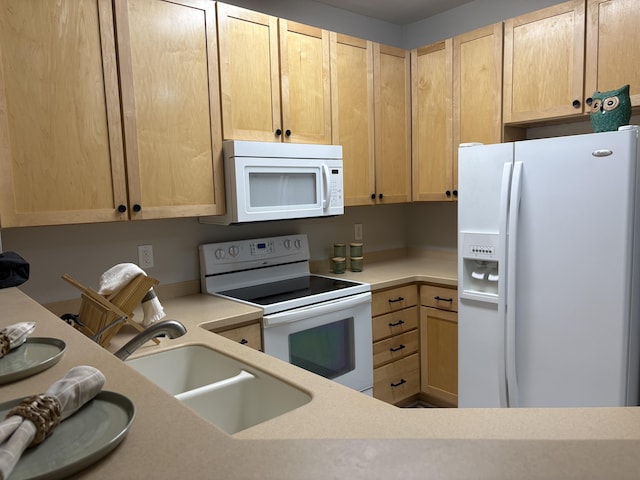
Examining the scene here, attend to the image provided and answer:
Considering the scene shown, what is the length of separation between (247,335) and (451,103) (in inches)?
75.8

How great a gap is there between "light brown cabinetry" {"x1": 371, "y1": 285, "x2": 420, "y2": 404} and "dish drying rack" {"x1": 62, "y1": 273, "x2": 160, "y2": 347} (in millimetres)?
1397

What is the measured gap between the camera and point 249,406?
1314 mm

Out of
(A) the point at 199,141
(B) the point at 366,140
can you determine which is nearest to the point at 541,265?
(B) the point at 366,140

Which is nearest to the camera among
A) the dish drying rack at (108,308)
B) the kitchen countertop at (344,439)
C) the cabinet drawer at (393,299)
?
the kitchen countertop at (344,439)

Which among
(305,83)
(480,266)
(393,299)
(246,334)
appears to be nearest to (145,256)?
(246,334)

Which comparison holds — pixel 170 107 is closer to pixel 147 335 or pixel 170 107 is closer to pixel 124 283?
pixel 124 283

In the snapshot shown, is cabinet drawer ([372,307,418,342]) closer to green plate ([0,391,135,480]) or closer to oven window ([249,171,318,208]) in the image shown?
oven window ([249,171,318,208])

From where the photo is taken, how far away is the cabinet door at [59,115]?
5.82 ft

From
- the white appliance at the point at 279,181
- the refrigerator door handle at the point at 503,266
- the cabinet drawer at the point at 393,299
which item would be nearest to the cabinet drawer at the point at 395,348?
the cabinet drawer at the point at 393,299

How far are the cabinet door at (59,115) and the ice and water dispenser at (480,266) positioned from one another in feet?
5.54

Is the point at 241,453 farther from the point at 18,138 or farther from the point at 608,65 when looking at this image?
the point at 608,65

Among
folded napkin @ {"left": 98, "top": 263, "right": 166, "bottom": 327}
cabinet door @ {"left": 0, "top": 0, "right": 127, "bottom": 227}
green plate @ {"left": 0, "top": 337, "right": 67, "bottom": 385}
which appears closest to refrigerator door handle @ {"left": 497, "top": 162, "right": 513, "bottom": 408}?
folded napkin @ {"left": 98, "top": 263, "right": 166, "bottom": 327}

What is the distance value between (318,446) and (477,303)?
215 centimetres

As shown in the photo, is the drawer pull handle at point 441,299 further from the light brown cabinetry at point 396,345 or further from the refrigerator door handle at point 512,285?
the refrigerator door handle at point 512,285
